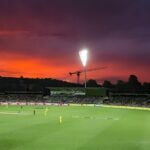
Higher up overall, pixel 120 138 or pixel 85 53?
pixel 85 53

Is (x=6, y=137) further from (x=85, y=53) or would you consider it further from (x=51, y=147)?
(x=85, y=53)

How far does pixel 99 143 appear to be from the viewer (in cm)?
3956

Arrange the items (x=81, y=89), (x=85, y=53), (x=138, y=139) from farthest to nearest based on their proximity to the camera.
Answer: (x=81, y=89) → (x=85, y=53) → (x=138, y=139)

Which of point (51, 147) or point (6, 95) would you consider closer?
point (51, 147)

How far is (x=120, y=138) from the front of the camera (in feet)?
140

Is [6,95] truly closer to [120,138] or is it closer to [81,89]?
[81,89]

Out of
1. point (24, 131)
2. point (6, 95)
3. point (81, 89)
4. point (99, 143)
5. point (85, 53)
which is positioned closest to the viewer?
point (99, 143)

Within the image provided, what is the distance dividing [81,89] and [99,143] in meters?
102

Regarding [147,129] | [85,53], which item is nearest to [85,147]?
[147,129]

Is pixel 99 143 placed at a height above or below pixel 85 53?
below

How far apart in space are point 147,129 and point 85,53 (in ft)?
132

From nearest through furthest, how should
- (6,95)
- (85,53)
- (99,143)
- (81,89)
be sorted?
(99,143) < (85,53) < (81,89) < (6,95)

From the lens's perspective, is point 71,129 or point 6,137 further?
point 71,129

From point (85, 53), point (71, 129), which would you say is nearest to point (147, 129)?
point (71, 129)
